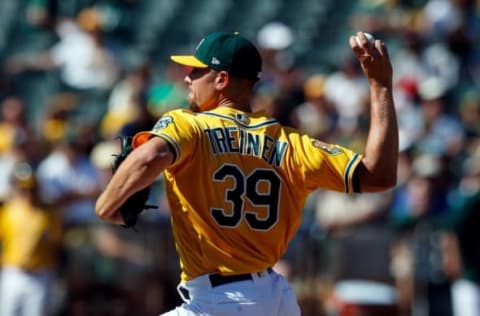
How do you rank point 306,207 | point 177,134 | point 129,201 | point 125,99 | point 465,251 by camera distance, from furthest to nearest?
point 125,99 < point 306,207 < point 465,251 < point 129,201 < point 177,134

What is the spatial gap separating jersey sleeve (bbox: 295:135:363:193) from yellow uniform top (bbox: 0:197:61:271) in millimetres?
5431

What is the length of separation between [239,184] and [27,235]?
5.50 metres

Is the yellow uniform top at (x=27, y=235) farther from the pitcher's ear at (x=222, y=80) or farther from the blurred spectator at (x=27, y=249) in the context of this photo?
the pitcher's ear at (x=222, y=80)

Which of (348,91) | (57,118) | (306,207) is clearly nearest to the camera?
(306,207)

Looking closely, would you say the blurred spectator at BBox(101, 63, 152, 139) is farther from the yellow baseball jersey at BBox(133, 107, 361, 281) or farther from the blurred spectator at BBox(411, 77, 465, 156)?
the yellow baseball jersey at BBox(133, 107, 361, 281)

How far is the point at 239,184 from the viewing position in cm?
555

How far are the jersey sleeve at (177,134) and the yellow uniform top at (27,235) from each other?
5471 mm

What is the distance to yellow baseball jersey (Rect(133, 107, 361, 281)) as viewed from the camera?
5.52m

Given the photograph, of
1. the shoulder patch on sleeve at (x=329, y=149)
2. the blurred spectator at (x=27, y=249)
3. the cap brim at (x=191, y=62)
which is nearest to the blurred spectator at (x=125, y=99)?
the blurred spectator at (x=27, y=249)

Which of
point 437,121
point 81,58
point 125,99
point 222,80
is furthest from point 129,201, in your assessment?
point 81,58

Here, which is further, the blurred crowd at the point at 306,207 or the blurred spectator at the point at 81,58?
the blurred spectator at the point at 81,58

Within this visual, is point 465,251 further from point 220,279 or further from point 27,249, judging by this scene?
point 220,279

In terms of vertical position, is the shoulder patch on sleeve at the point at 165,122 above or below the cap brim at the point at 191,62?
below

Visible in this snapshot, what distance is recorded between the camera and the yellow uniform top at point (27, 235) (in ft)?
35.0
